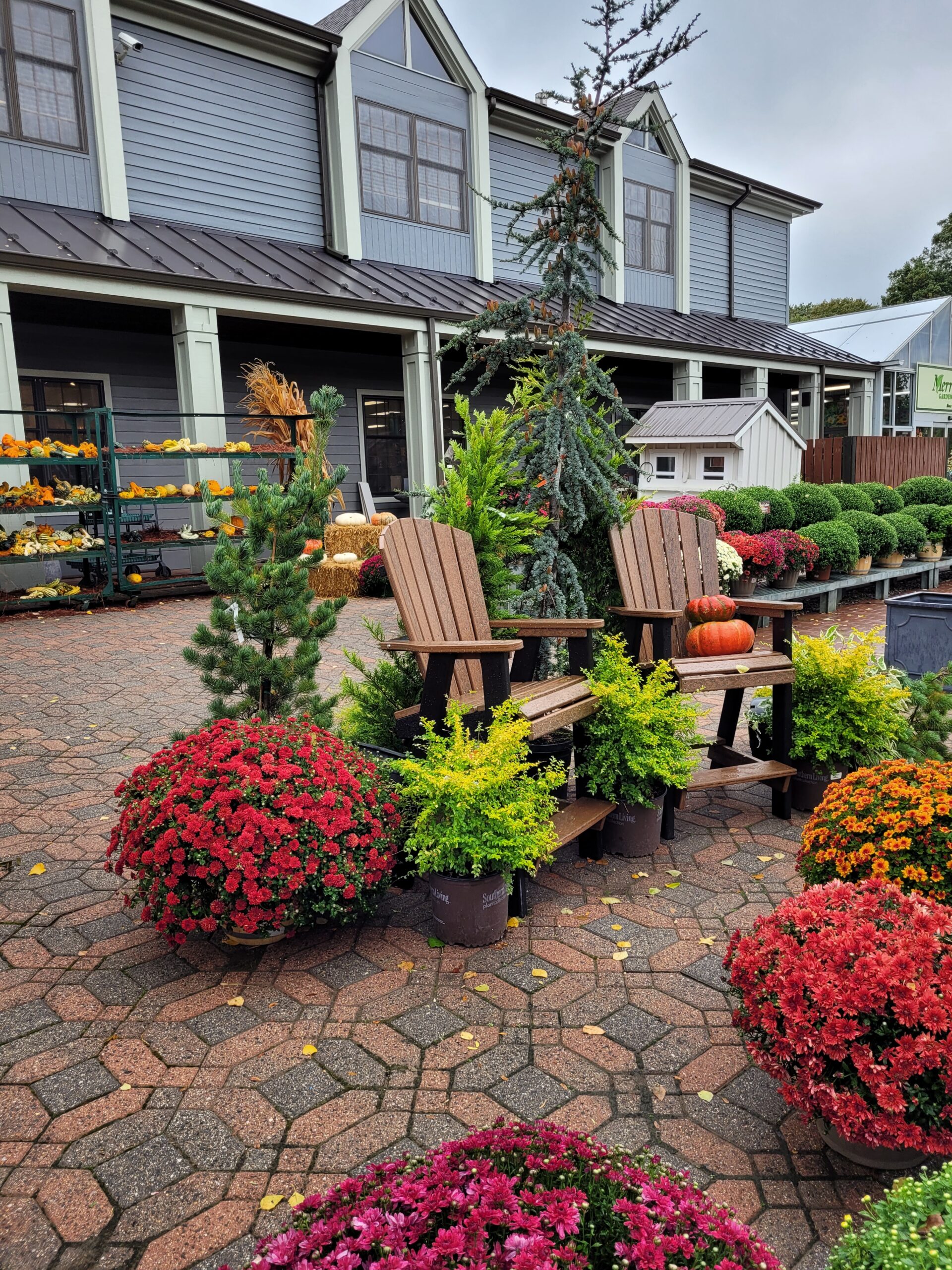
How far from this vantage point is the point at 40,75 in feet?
33.7

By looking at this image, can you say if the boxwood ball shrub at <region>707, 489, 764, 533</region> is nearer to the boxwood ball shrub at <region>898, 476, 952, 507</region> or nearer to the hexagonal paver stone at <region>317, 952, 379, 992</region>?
the boxwood ball shrub at <region>898, 476, 952, 507</region>

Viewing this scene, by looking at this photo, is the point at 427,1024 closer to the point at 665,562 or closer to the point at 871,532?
the point at 665,562

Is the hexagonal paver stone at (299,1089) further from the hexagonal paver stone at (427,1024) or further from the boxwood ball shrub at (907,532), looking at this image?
the boxwood ball shrub at (907,532)

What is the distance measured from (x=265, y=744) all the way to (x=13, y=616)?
754 centimetres

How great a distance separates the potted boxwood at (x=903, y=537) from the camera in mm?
11875

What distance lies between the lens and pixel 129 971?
2.94 m

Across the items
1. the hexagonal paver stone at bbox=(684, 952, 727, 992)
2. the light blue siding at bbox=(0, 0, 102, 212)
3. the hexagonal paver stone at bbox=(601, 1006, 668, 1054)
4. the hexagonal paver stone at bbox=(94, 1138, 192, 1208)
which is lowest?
the hexagonal paver stone at bbox=(684, 952, 727, 992)

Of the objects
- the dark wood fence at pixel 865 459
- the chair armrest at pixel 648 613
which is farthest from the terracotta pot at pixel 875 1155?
the dark wood fence at pixel 865 459

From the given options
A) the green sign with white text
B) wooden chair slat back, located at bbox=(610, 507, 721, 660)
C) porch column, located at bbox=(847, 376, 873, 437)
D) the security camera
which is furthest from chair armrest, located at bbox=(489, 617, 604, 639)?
the green sign with white text

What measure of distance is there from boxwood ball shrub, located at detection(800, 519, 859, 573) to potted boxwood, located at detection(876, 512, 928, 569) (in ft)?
4.46

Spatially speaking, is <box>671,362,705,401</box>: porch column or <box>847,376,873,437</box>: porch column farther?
<box>847,376,873,437</box>: porch column

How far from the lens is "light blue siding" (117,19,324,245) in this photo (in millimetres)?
11359

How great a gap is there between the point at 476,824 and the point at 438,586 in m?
1.25

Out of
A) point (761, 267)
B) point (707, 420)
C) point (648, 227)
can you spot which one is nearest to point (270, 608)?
point (707, 420)
